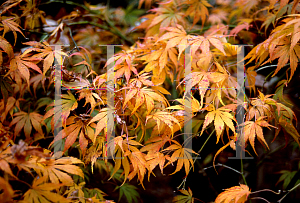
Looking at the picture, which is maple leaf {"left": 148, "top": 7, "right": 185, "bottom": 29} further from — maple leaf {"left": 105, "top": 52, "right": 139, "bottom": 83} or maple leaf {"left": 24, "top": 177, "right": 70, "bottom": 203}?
maple leaf {"left": 24, "top": 177, "right": 70, "bottom": 203}

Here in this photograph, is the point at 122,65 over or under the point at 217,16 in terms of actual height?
under

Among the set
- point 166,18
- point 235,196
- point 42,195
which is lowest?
point 235,196

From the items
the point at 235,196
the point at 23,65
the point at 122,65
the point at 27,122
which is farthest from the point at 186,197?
the point at 23,65

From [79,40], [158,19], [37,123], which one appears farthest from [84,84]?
[79,40]

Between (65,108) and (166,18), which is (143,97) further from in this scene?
(166,18)

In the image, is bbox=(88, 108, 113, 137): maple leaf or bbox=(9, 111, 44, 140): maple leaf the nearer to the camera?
bbox=(88, 108, 113, 137): maple leaf

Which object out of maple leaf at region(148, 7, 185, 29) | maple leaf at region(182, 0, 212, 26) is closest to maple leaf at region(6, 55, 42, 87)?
maple leaf at region(148, 7, 185, 29)

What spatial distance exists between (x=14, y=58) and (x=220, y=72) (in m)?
0.82

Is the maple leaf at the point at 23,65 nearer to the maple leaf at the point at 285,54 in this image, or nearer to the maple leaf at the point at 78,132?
the maple leaf at the point at 78,132

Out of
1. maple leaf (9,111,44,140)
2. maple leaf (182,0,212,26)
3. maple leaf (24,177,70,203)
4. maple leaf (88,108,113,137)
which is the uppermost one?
maple leaf (182,0,212,26)

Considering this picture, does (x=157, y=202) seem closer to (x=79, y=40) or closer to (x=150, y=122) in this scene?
(x=150, y=122)

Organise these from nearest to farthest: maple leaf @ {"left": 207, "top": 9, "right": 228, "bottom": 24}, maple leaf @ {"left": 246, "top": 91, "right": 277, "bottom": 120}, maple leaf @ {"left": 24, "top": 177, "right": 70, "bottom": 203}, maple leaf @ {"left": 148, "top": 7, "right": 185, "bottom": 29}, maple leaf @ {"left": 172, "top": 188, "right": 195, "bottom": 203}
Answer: maple leaf @ {"left": 24, "top": 177, "right": 70, "bottom": 203} → maple leaf @ {"left": 246, "top": 91, "right": 277, "bottom": 120} → maple leaf @ {"left": 172, "top": 188, "right": 195, "bottom": 203} → maple leaf @ {"left": 148, "top": 7, "right": 185, "bottom": 29} → maple leaf @ {"left": 207, "top": 9, "right": 228, "bottom": 24}

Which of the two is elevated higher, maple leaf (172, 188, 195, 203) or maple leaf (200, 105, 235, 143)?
maple leaf (200, 105, 235, 143)

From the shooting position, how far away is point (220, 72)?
34.2 inches
